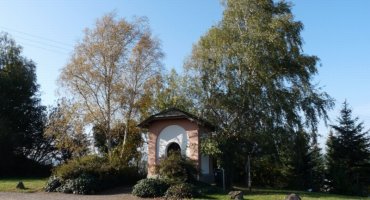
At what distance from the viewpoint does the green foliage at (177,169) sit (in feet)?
78.9

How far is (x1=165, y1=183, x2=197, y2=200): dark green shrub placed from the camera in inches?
781

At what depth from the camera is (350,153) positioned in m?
37.6

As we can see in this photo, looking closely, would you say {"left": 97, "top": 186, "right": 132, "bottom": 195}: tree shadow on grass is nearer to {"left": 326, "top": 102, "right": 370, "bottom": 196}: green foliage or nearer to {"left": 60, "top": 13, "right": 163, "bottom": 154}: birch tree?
{"left": 60, "top": 13, "right": 163, "bottom": 154}: birch tree

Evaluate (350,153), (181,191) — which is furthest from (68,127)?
(350,153)

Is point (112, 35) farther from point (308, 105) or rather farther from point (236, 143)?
point (308, 105)

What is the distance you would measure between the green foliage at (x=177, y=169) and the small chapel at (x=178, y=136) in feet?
5.35

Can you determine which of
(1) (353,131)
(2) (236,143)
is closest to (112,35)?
(2) (236,143)

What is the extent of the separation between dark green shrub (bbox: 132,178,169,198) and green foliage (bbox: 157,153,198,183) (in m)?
1.72

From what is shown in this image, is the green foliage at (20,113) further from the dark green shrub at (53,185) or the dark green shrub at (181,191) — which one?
the dark green shrub at (181,191)

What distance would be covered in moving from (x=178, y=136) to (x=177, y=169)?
388 cm

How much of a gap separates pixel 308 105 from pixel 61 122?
1727 cm

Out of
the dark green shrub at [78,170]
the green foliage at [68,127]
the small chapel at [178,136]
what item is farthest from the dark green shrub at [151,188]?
the green foliage at [68,127]

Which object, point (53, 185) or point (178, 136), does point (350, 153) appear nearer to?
point (178, 136)

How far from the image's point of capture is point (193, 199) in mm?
19484
